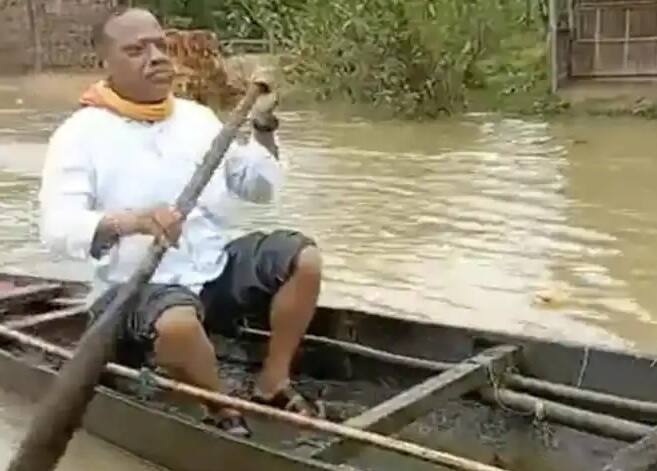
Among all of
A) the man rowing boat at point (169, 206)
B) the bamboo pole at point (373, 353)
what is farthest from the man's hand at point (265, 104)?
the bamboo pole at point (373, 353)

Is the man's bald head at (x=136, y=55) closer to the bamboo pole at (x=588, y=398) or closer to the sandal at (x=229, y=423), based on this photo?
the sandal at (x=229, y=423)

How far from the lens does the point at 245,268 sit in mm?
4383

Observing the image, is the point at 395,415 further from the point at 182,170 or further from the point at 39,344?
the point at 39,344

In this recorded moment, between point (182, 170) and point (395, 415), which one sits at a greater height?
point (182, 170)

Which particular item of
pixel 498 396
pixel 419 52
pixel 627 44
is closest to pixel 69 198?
pixel 498 396

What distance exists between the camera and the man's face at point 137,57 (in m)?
4.17

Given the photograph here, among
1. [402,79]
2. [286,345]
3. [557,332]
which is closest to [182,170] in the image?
[286,345]

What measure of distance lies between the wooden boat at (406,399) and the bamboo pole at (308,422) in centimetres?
9

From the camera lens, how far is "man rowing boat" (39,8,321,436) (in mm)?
4082

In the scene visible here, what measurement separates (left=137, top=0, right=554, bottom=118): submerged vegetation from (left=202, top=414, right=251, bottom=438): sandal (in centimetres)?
1101

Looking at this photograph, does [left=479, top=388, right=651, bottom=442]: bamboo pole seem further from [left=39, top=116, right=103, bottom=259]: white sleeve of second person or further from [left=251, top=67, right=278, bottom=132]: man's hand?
[left=39, top=116, right=103, bottom=259]: white sleeve of second person

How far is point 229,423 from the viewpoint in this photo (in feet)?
13.7

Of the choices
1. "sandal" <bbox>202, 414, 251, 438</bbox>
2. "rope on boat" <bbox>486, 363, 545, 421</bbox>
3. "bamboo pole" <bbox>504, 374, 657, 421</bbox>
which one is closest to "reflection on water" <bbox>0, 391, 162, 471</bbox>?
"sandal" <bbox>202, 414, 251, 438</bbox>

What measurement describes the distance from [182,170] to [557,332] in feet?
7.62
